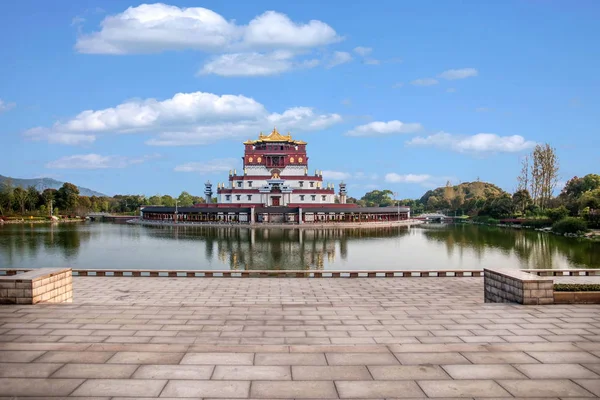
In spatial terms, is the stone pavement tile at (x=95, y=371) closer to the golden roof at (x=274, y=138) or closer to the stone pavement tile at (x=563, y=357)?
the stone pavement tile at (x=563, y=357)

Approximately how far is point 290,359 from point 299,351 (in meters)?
0.35

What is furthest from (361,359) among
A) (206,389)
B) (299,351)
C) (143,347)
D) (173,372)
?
(143,347)

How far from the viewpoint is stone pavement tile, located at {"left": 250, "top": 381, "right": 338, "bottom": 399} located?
202 inches

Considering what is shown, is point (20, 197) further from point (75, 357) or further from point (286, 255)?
point (75, 357)

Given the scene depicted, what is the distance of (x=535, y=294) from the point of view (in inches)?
395

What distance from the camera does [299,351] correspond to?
6.64 meters

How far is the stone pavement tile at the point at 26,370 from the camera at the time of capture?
569 centimetres

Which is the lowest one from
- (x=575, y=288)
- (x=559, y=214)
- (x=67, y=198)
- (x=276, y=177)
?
(x=575, y=288)

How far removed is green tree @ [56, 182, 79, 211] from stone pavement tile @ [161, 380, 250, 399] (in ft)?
312

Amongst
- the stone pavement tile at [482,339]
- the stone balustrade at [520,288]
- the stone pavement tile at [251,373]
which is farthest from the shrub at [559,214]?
the stone pavement tile at [251,373]

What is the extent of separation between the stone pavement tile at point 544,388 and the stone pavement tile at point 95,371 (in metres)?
4.88

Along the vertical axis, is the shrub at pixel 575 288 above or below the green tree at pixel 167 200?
below

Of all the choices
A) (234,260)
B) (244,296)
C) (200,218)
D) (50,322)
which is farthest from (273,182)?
(50,322)

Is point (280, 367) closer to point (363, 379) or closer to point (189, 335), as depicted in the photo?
point (363, 379)
